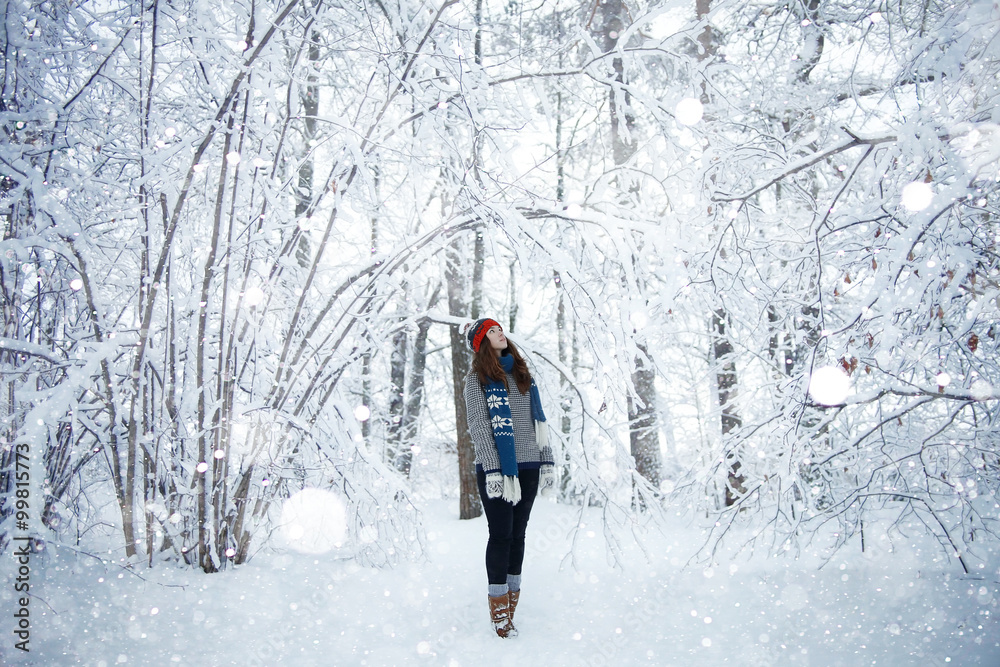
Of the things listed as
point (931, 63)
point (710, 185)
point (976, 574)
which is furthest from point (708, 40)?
point (976, 574)

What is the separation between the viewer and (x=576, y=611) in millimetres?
3172

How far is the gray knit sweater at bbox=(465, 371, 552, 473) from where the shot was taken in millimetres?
2885

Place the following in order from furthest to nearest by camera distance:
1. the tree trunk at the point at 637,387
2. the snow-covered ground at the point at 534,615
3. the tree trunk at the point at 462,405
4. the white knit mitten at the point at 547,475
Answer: the tree trunk at the point at 462,405 < the tree trunk at the point at 637,387 < the white knit mitten at the point at 547,475 < the snow-covered ground at the point at 534,615

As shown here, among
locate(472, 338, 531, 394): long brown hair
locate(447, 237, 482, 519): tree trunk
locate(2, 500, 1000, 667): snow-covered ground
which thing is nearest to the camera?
locate(2, 500, 1000, 667): snow-covered ground

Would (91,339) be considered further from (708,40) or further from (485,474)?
(708,40)

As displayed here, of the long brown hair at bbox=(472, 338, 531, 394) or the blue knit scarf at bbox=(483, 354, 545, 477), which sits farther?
the long brown hair at bbox=(472, 338, 531, 394)

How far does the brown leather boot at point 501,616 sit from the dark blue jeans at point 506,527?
0.09m

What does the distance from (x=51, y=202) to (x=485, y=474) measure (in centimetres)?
234

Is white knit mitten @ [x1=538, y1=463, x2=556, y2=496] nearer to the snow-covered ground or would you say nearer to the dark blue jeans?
the dark blue jeans

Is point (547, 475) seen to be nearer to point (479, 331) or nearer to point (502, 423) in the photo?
point (502, 423)

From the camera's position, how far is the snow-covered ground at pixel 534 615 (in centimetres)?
238

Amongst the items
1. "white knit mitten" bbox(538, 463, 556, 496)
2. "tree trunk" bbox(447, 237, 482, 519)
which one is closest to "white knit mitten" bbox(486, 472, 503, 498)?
"white knit mitten" bbox(538, 463, 556, 496)

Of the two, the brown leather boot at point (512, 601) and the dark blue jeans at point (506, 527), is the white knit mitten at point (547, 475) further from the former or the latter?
the brown leather boot at point (512, 601)

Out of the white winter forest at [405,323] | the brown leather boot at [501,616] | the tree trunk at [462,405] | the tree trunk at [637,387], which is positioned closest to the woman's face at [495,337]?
the white winter forest at [405,323]
